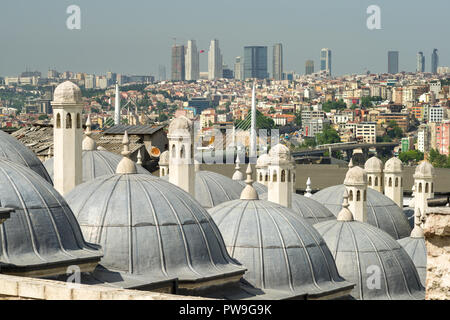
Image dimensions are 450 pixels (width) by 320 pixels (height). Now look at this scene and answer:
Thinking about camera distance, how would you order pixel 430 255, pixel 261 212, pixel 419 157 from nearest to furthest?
pixel 430 255
pixel 261 212
pixel 419 157

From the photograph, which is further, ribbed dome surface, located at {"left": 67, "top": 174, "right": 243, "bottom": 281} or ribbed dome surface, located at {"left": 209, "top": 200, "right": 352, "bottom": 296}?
ribbed dome surface, located at {"left": 209, "top": 200, "right": 352, "bottom": 296}

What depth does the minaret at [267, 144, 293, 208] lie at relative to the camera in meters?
28.6

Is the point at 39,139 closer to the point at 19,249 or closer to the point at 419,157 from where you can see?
the point at 19,249

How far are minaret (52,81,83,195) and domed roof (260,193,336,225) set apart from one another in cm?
886

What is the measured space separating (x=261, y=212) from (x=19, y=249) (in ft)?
24.7

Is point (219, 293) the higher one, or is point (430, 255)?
point (430, 255)

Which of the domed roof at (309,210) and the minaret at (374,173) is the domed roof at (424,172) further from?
the domed roof at (309,210)

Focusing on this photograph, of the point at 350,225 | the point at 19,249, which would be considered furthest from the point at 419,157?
the point at 19,249

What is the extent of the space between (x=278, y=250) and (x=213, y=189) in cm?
943

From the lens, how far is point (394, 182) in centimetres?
4316

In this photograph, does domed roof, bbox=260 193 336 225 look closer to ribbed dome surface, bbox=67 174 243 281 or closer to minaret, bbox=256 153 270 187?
minaret, bbox=256 153 270 187

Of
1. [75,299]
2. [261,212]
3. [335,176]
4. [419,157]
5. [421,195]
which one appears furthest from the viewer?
[419,157]

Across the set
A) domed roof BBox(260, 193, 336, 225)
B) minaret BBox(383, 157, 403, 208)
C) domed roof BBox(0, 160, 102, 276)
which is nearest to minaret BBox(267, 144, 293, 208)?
domed roof BBox(260, 193, 336, 225)
